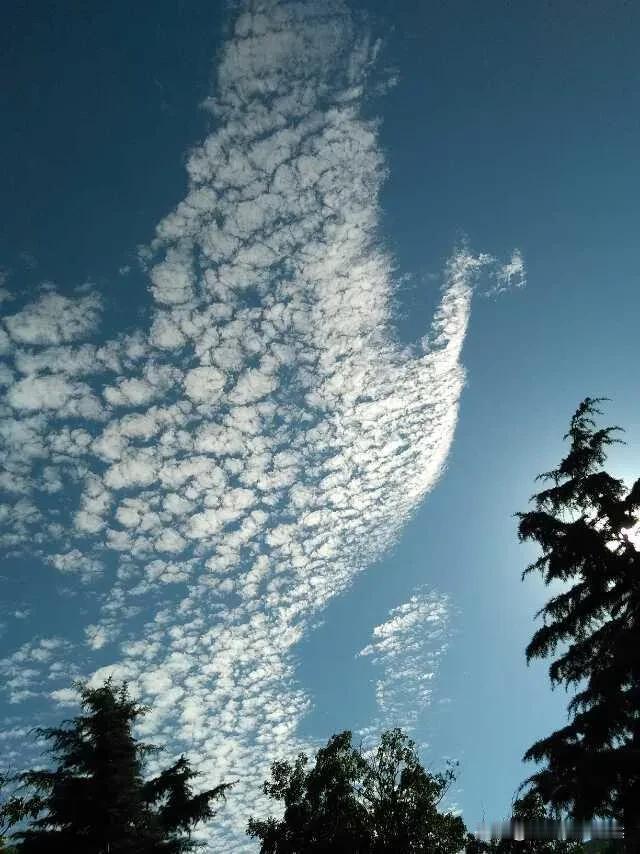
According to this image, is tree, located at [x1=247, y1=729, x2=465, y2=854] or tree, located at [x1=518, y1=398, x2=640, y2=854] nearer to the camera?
tree, located at [x1=518, y1=398, x2=640, y2=854]

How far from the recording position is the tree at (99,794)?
16797 mm

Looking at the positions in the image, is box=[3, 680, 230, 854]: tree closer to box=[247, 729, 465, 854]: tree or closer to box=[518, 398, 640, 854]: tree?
box=[247, 729, 465, 854]: tree

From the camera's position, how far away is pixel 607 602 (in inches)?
524

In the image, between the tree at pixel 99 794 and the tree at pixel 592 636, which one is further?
the tree at pixel 99 794

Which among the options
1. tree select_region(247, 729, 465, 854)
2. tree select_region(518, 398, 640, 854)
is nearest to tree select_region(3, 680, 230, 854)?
tree select_region(247, 729, 465, 854)

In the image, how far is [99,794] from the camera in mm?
17625

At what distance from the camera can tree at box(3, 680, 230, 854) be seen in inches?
661

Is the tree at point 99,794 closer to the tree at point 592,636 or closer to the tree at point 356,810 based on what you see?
the tree at point 356,810

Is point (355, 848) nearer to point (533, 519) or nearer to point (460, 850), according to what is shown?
point (460, 850)

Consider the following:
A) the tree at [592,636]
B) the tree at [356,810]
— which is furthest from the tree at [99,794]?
the tree at [592,636]

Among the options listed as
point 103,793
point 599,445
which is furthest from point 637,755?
point 103,793

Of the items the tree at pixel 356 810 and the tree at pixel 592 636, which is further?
the tree at pixel 356 810

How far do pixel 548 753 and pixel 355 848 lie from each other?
43.3ft

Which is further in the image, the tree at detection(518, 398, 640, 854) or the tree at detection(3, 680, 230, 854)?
the tree at detection(3, 680, 230, 854)
